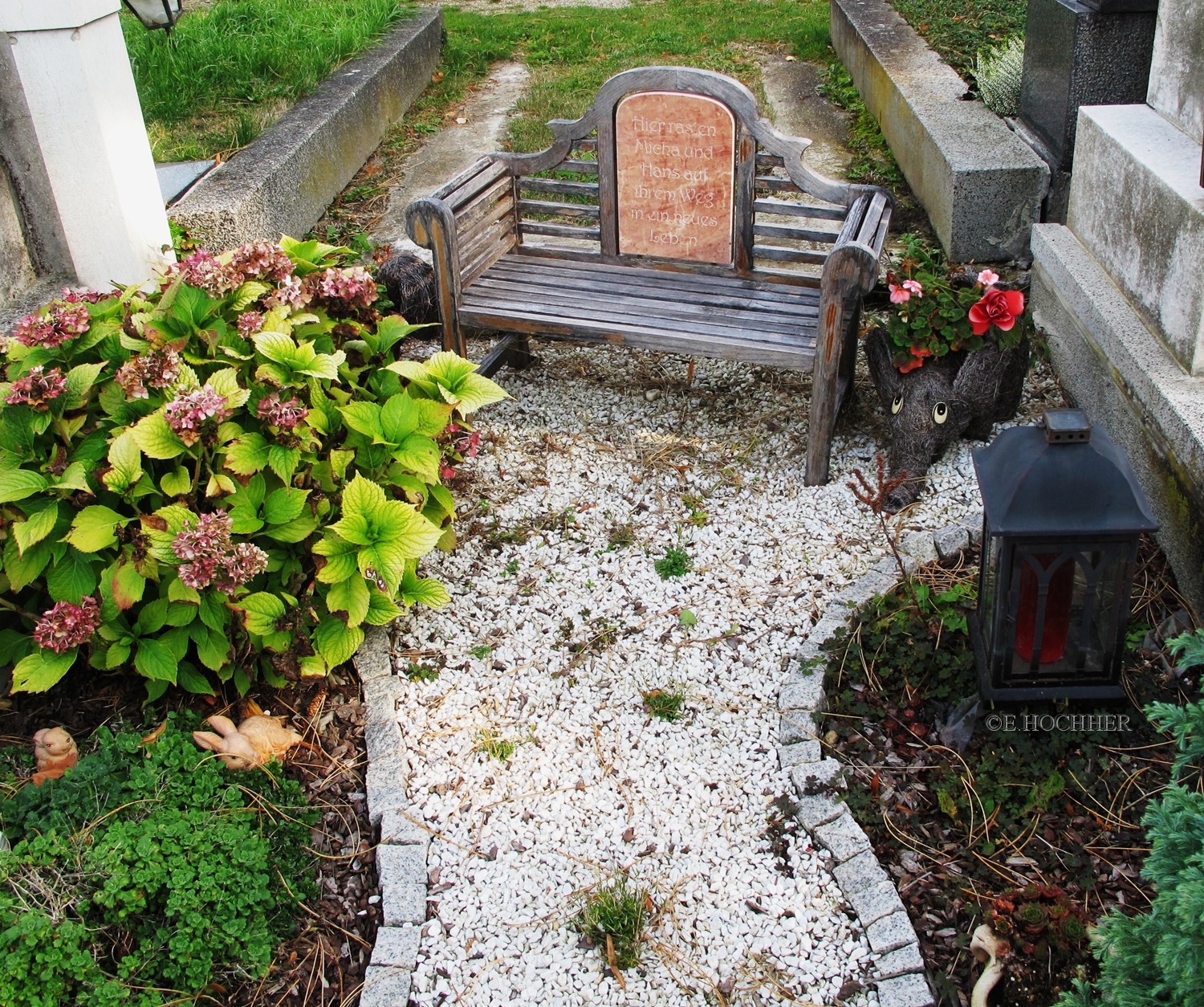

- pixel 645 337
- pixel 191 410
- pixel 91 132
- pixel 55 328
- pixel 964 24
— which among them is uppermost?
pixel 91 132

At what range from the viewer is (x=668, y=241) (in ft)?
14.7

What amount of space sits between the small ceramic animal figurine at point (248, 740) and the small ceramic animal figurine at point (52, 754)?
0.30m

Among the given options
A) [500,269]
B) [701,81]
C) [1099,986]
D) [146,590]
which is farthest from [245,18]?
[1099,986]

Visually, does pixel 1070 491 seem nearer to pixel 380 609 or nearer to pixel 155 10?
pixel 380 609

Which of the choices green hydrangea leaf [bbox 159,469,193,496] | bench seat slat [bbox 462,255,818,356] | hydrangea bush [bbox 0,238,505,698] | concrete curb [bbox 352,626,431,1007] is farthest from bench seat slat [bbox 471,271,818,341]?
green hydrangea leaf [bbox 159,469,193,496]

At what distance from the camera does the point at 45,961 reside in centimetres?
219

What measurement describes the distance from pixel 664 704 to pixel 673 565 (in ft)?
2.07

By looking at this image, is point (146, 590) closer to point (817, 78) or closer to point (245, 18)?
point (245, 18)

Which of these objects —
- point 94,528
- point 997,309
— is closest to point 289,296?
point 94,528

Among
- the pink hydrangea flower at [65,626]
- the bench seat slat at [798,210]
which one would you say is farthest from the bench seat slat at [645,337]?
the pink hydrangea flower at [65,626]

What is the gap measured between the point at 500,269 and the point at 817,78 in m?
4.89

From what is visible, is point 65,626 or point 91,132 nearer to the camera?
point 65,626

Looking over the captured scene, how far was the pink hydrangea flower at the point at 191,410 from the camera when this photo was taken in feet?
9.16

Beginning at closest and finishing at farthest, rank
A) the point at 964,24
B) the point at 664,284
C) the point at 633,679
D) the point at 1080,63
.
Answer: the point at 633,679
the point at 664,284
the point at 1080,63
the point at 964,24
